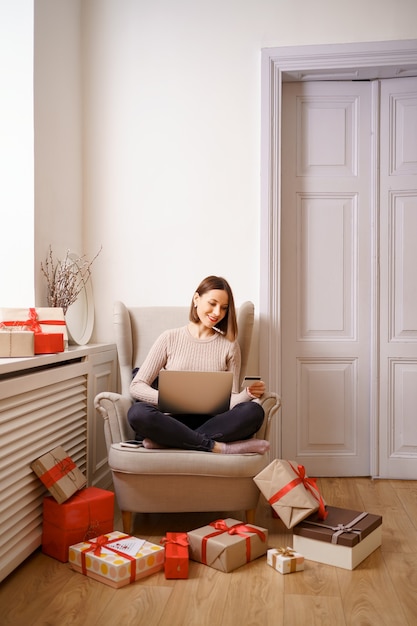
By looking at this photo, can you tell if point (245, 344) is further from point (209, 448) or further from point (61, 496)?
point (61, 496)

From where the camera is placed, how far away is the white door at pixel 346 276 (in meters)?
3.31

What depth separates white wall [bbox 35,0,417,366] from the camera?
128 inches

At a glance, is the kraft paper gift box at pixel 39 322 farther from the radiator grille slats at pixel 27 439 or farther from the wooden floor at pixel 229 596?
the wooden floor at pixel 229 596

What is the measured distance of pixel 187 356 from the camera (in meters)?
2.73

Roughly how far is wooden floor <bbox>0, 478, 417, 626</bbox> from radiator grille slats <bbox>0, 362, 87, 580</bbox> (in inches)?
4.9

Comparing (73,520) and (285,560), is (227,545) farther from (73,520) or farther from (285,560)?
(73,520)

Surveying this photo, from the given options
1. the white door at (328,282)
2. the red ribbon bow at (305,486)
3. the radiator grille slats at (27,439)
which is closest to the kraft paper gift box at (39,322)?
the radiator grille slats at (27,439)

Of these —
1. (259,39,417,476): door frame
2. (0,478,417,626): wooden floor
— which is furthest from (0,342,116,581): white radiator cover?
(259,39,417,476): door frame

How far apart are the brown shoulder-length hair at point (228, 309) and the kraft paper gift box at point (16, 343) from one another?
0.81 m

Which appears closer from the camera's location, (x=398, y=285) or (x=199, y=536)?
(x=199, y=536)

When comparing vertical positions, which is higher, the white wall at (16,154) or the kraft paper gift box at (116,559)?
the white wall at (16,154)

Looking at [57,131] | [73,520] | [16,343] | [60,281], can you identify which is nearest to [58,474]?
[73,520]

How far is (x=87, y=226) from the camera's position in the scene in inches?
132

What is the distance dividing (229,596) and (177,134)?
7.56 feet
